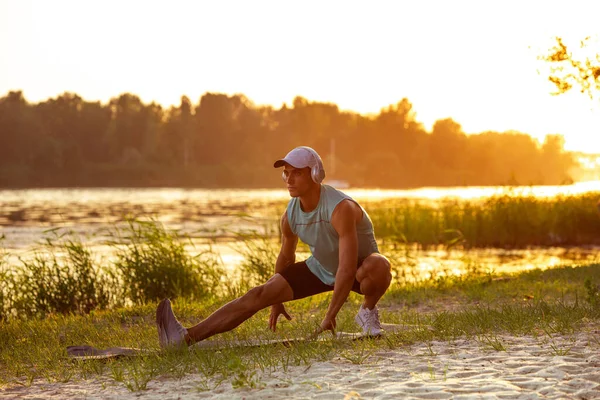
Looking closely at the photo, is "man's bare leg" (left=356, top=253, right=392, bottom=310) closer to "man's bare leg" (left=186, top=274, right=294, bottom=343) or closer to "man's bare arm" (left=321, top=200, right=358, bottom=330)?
"man's bare arm" (left=321, top=200, right=358, bottom=330)

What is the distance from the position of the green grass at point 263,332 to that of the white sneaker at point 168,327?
13 centimetres

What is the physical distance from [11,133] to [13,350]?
7983 cm

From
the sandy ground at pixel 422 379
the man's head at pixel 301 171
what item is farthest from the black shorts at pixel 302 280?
the sandy ground at pixel 422 379

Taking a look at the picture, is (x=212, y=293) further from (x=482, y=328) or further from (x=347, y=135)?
(x=347, y=135)

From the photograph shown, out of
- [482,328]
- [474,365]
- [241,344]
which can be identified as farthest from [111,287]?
[474,365]

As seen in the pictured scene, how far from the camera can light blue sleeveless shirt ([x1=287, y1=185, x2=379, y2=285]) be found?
246 inches

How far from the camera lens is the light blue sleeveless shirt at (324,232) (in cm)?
625

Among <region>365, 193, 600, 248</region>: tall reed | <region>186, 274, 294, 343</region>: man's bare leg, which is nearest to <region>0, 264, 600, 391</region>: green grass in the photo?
<region>186, 274, 294, 343</region>: man's bare leg

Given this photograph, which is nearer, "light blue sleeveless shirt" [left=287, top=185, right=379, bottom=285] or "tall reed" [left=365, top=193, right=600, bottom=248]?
"light blue sleeveless shirt" [left=287, top=185, right=379, bottom=285]

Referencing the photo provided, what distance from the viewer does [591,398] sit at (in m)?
4.66

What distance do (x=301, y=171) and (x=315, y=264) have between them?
0.88m

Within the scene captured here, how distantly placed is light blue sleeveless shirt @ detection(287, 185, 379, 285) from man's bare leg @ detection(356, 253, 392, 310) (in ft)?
0.61

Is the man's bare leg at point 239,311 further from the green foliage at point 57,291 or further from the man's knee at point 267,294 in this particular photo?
the green foliage at point 57,291

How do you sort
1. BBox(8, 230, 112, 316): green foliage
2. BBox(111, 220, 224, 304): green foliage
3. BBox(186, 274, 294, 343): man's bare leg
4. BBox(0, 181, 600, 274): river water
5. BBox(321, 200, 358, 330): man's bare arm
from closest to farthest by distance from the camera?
BBox(321, 200, 358, 330): man's bare arm → BBox(186, 274, 294, 343): man's bare leg → BBox(8, 230, 112, 316): green foliage → BBox(111, 220, 224, 304): green foliage → BBox(0, 181, 600, 274): river water
